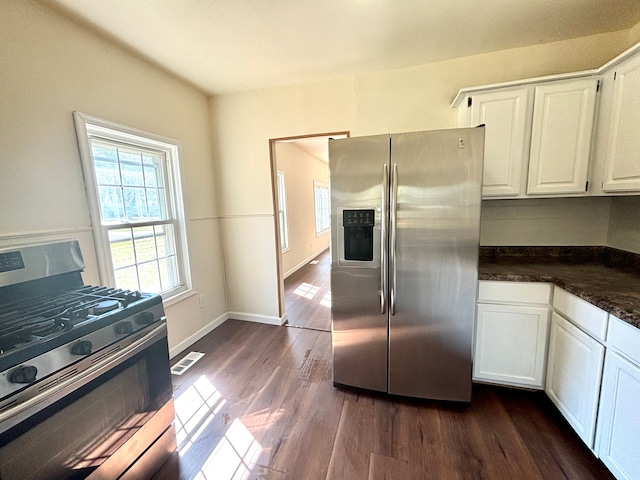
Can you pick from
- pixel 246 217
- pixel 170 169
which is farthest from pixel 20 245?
pixel 246 217

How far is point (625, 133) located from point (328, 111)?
214 centimetres

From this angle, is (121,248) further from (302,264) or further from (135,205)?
(302,264)

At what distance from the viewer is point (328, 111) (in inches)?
103

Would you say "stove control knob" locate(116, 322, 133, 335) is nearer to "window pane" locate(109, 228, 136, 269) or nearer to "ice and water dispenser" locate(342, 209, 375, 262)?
"window pane" locate(109, 228, 136, 269)

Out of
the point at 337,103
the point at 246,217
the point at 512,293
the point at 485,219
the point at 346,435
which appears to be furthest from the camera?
the point at 246,217

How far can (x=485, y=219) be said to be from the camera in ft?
7.38

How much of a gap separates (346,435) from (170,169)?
2596 mm

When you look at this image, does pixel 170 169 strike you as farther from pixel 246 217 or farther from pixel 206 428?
pixel 206 428

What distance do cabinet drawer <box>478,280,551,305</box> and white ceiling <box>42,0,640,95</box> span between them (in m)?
1.74

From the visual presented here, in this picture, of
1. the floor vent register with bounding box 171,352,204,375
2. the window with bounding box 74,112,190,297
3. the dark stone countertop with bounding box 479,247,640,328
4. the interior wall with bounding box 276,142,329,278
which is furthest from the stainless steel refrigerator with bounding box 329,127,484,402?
the interior wall with bounding box 276,142,329,278

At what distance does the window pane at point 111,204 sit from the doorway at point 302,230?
1377 mm

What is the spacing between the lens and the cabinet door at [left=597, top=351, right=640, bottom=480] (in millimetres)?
1141

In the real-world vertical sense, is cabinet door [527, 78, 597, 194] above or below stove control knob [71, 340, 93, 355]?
above

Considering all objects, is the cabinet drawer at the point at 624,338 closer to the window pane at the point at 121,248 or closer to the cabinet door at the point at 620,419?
the cabinet door at the point at 620,419
